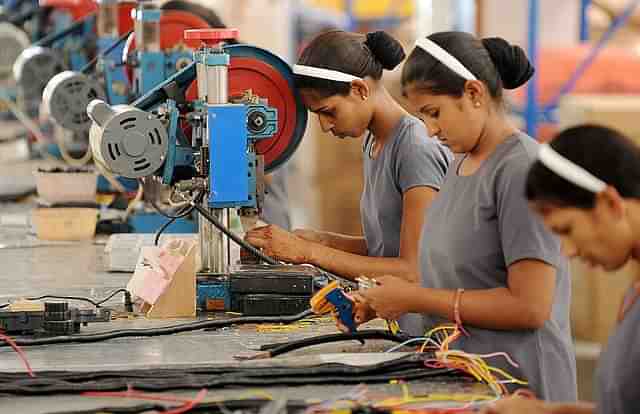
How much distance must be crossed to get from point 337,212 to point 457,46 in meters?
8.21

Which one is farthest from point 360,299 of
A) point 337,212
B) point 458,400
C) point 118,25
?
point 337,212

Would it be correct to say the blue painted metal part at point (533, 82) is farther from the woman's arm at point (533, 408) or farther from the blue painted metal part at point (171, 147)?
the woman's arm at point (533, 408)

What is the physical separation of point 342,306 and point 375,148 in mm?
851

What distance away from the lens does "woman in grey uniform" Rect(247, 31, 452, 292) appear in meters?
3.54

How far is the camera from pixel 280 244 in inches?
143

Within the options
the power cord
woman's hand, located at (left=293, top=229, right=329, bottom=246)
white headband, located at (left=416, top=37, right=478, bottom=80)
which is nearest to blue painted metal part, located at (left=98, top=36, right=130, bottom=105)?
woman's hand, located at (left=293, top=229, right=329, bottom=246)

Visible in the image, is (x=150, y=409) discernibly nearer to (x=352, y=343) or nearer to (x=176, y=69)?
(x=352, y=343)

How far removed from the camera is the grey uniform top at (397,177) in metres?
3.54

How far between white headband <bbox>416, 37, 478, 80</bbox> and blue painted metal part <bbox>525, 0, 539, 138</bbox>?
5.69 m

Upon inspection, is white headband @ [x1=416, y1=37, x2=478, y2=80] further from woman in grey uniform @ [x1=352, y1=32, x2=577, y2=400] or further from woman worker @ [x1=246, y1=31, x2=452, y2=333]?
woman worker @ [x1=246, y1=31, x2=452, y2=333]

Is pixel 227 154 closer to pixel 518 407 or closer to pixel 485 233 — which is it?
A: pixel 485 233

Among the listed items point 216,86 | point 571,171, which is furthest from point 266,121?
point 571,171

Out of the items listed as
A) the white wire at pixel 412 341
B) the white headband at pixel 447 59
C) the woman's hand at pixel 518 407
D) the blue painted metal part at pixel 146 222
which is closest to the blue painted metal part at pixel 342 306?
the white wire at pixel 412 341

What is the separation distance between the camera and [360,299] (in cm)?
297
